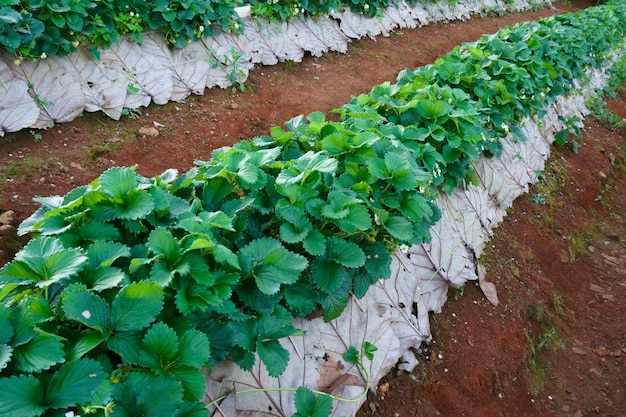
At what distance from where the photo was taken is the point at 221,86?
5.18 meters

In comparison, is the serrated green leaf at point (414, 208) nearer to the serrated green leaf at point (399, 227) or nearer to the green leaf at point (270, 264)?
the serrated green leaf at point (399, 227)

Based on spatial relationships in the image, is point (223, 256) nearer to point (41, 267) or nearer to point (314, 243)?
point (314, 243)

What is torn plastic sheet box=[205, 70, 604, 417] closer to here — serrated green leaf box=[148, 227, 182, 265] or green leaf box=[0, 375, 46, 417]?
serrated green leaf box=[148, 227, 182, 265]

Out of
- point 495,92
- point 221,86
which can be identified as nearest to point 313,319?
point 495,92

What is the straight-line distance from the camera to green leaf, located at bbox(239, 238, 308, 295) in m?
1.76

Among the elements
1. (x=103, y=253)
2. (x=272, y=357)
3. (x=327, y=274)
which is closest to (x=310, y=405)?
(x=272, y=357)

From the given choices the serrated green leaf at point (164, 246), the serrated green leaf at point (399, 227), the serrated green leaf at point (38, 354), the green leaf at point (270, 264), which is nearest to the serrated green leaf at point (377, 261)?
the serrated green leaf at point (399, 227)

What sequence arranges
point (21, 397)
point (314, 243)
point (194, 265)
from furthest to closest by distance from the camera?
1. point (314, 243)
2. point (194, 265)
3. point (21, 397)

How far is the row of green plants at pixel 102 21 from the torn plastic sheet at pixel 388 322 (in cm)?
324

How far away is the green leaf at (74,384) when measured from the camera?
1247 millimetres

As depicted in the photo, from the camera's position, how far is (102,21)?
173 inches

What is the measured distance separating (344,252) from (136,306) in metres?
0.93

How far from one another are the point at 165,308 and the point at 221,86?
3.96 metres

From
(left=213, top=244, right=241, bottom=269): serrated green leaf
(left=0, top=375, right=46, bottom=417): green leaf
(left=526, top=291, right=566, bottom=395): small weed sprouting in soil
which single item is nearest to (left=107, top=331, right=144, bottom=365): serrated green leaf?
(left=0, top=375, right=46, bottom=417): green leaf
